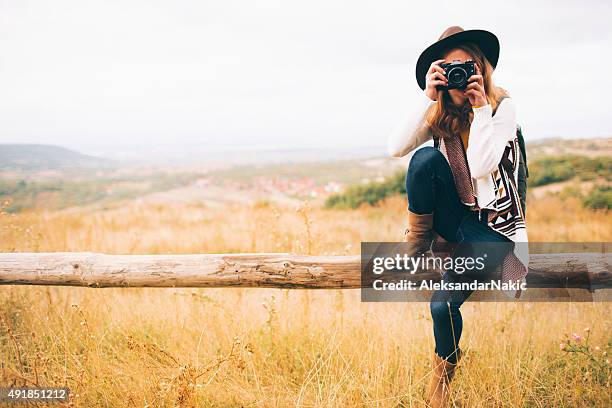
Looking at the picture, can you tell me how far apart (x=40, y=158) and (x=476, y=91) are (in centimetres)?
977

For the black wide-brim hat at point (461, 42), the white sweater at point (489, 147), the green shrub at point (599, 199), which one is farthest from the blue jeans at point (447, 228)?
the green shrub at point (599, 199)

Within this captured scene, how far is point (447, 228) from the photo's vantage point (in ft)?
7.18

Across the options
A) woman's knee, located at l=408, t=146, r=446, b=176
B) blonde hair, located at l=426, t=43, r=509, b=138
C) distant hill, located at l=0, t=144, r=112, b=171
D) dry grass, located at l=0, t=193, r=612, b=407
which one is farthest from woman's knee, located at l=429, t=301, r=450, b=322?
distant hill, located at l=0, t=144, r=112, b=171

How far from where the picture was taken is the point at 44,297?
369 cm

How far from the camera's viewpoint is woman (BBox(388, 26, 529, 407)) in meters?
2.04

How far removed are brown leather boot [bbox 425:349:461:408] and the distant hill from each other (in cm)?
741

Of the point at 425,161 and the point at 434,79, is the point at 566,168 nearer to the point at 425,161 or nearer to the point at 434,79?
the point at 434,79

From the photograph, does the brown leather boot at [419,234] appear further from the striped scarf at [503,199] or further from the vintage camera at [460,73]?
the vintage camera at [460,73]

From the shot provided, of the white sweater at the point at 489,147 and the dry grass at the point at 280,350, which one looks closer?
the white sweater at the point at 489,147

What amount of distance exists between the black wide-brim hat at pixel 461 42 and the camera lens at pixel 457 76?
0.69 feet

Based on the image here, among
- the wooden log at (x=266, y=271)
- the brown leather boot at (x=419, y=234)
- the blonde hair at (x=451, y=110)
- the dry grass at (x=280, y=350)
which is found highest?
the blonde hair at (x=451, y=110)
